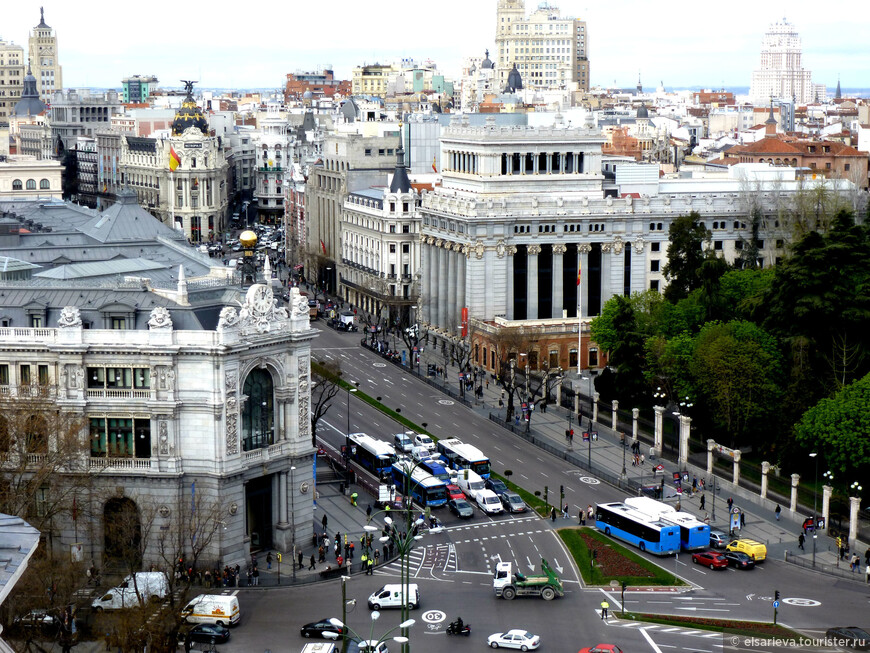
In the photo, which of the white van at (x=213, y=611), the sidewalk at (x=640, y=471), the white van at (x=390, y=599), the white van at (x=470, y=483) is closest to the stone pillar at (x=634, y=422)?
the sidewalk at (x=640, y=471)

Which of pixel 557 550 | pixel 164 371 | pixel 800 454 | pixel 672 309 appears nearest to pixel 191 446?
pixel 164 371

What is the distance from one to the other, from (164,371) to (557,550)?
2832 centimetres

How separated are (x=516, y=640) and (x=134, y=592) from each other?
21.4 metres

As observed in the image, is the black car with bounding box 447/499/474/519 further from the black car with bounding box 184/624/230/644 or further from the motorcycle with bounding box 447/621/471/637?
the black car with bounding box 184/624/230/644

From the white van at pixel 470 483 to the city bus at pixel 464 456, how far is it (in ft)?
6.63

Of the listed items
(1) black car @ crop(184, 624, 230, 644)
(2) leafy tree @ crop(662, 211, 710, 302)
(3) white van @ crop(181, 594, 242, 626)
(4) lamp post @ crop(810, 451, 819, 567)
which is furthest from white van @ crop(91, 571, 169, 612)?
(2) leafy tree @ crop(662, 211, 710, 302)

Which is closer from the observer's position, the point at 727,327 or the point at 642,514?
the point at 642,514

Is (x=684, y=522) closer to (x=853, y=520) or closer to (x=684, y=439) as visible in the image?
(x=853, y=520)

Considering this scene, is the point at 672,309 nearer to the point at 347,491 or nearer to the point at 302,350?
the point at 347,491

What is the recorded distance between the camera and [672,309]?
440ft

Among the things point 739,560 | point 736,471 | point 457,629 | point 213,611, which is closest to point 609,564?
point 739,560

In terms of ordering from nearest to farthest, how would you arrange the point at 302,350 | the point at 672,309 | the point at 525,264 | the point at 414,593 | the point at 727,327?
the point at 414,593
the point at 302,350
the point at 727,327
the point at 672,309
the point at 525,264

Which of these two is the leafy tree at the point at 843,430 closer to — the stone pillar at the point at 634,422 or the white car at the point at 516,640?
the stone pillar at the point at 634,422

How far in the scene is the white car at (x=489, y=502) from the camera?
10394 centimetres
